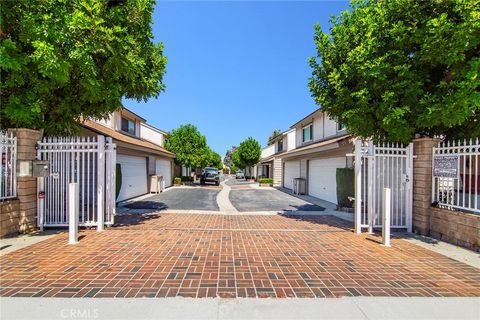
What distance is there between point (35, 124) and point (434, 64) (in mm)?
10003

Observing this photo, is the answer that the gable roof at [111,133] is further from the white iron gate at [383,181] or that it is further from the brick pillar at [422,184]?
the brick pillar at [422,184]

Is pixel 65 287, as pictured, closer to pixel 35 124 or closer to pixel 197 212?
pixel 35 124

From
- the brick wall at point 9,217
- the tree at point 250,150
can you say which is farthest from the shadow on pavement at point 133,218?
the tree at point 250,150

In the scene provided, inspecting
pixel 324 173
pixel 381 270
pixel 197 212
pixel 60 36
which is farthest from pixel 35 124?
pixel 324 173

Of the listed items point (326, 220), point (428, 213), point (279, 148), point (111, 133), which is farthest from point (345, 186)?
point (279, 148)

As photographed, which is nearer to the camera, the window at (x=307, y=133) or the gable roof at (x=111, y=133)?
the gable roof at (x=111, y=133)

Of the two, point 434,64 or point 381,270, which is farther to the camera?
point 434,64

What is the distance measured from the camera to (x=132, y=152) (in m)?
15.0

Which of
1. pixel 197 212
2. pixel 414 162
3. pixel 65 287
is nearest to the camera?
pixel 65 287

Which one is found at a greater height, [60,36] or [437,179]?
[60,36]

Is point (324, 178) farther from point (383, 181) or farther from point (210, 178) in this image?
point (210, 178)

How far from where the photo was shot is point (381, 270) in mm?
4570

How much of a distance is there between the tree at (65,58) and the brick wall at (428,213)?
26.1 feet
